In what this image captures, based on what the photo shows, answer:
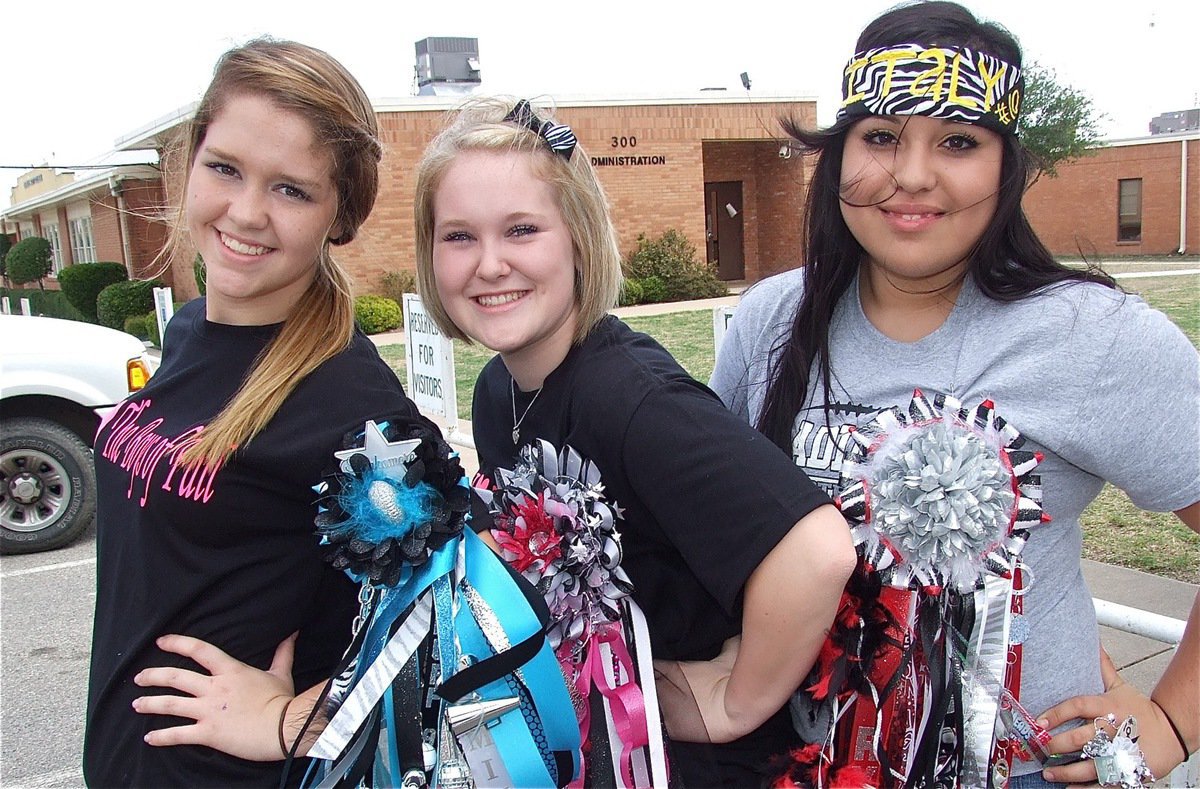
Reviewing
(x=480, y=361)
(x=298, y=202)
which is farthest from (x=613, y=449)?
(x=480, y=361)

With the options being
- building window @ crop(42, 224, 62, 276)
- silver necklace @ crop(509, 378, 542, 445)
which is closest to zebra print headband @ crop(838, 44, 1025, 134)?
silver necklace @ crop(509, 378, 542, 445)

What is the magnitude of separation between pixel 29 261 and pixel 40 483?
31.7m

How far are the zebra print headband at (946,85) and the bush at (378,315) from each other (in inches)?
686

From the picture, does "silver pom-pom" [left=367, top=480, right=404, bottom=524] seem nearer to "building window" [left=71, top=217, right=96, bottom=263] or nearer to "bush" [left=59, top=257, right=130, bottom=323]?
"bush" [left=59, top=257, right=130, bottom=323]

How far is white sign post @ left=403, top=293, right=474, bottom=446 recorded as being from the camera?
6504 millimetres

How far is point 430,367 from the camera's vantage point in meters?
6.77

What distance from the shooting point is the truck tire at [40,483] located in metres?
6.00

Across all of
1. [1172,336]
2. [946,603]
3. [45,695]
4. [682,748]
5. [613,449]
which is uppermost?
[1172,336]

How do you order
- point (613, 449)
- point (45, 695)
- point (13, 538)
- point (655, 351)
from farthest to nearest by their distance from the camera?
point (13, 538) < point (45, 695) < point (655, 351) < point (613, 449)

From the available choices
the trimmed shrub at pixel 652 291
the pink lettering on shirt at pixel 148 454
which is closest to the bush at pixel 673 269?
the trimmed shrub at pixel 652 291

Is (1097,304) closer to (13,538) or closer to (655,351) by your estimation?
(655,351)

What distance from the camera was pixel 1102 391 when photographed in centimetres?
147

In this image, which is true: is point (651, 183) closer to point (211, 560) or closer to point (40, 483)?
point (40, 483)

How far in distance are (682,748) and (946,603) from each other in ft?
1.69
